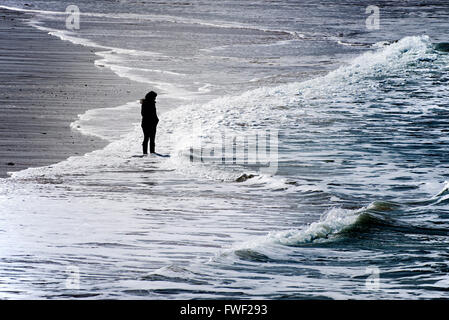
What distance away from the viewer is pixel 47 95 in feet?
65.1

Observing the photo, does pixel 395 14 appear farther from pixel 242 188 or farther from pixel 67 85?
pixel 242 188

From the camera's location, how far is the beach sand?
1428cm

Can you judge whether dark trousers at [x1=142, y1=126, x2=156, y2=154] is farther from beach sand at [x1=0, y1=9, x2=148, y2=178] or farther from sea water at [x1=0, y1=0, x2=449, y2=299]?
beach sand at [x1=0, y1=9, x2=148, y2=178]

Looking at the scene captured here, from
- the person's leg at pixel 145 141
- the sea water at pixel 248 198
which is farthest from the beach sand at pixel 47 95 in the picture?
the person's leg at pixel 145 141

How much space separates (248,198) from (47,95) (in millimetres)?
9487

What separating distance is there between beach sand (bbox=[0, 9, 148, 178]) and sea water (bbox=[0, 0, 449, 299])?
1.88ft

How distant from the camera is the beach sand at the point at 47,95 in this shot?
1428cm

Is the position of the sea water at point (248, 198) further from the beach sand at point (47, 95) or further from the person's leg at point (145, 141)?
the beach sand at point (47, 95)

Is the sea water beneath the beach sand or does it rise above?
beneath

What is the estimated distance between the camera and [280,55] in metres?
32.1

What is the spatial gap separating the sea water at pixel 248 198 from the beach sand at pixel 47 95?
57cm

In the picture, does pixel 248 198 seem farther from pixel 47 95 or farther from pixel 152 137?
pixel 47 95

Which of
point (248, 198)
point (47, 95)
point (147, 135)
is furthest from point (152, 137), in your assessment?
point (47, 95)

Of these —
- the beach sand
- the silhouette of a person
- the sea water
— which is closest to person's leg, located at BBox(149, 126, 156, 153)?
the silhouette of a person
